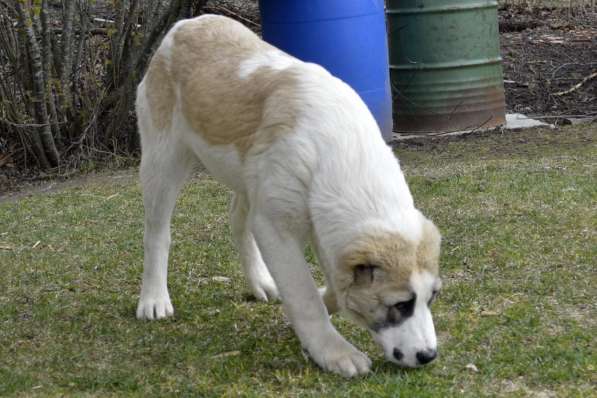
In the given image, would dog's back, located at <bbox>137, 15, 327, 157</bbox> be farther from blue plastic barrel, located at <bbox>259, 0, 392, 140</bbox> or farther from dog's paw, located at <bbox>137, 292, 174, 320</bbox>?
blue plastic barrel, located at <bbox>259, 0, 392, 140</bbox>

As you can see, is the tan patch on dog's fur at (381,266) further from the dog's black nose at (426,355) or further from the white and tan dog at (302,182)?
the dog's black nose at (426,355)

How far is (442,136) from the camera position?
10.5 metres

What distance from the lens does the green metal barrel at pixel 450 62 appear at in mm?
10562

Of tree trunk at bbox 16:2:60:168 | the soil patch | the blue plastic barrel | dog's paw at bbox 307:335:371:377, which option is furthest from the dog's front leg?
the soil patch

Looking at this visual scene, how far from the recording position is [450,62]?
34.9ft

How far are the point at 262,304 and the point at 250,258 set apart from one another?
0.86 ft

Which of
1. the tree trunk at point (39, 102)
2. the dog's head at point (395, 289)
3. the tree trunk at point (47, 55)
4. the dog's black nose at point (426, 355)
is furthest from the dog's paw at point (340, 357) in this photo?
the tree trunk at point (47, 55)

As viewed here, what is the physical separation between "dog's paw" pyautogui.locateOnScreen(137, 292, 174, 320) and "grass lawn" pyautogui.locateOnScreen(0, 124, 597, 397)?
0.30 feet

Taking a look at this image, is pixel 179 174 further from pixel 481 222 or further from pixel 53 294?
pixel 481 222

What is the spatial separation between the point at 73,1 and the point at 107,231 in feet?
10.7

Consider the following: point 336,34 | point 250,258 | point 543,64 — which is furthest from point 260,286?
point 543,64

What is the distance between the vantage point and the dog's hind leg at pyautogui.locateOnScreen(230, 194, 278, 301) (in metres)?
5.52

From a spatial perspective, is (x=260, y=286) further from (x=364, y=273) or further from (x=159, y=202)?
(x=364, y=273)

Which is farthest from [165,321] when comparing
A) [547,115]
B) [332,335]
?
→ [547,115]
